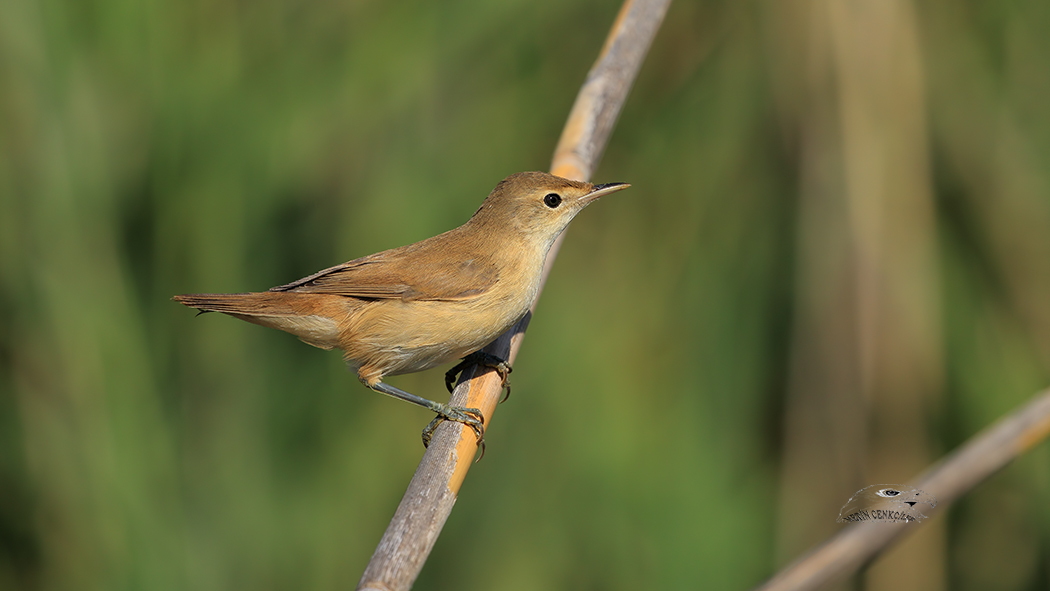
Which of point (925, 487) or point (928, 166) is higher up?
point (928, 166)

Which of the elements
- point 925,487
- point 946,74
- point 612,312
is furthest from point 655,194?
point 925,487

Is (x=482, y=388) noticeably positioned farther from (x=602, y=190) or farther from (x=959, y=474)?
(x=959, y=474)

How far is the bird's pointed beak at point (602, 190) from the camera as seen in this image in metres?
1.96

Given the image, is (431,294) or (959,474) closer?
(959,474)

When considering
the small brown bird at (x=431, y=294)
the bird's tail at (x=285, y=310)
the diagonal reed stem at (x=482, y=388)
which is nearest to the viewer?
the diagonal reed stem at (x=482, y=388)

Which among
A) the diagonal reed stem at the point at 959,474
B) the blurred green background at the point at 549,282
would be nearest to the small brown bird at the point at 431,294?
the blurred green background at the point at 549,282

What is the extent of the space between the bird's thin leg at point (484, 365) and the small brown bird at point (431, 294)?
0.09 meters

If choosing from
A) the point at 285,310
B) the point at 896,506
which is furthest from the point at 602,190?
the point at 896,506

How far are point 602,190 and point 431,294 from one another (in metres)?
0.51

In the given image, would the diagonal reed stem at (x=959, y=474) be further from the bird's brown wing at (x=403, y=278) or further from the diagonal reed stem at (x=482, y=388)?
the bird's brown wing at (x=403, y=278)

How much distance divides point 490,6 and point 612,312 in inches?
37.6

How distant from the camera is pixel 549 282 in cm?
245

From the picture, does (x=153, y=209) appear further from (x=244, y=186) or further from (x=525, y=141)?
(x=525, y=141)

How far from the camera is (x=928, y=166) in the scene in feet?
7.63
